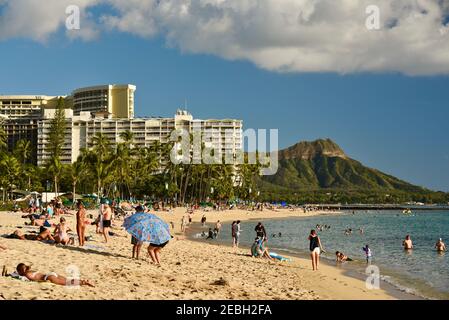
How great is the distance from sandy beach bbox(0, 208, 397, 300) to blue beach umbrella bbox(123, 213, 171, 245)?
711 mm

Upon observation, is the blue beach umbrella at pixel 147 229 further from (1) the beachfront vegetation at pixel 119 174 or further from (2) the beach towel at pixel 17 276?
(1) the beachfront vegetation at pixel 119 174

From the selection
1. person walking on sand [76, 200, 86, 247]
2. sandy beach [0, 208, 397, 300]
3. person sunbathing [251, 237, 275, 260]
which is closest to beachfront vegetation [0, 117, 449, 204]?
person sunbathing [251, 237, 275, 260]

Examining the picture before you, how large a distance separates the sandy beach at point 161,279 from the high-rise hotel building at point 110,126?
11871 centimetres

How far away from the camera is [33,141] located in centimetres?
15312

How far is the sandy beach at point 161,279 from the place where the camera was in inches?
407

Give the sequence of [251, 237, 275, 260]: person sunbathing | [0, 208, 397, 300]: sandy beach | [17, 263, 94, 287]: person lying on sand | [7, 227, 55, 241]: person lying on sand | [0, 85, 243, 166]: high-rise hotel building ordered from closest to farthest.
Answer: [0, 208, 397, 300]: sandy beach, [17, 263, 94, 287]: person lying on sand, [7, 227, 55, 241]: person lying on sand, [251, 237, 275, 260]: person sunbathing, [0, 85, 243, 166]: high-rise hotel building

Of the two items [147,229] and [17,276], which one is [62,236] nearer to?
[147,229]

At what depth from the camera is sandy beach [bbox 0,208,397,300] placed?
10336mm

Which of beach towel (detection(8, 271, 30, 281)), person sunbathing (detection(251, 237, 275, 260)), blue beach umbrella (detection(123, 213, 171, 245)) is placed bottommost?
person sunbathing (detection(251, 237, 275, 260))

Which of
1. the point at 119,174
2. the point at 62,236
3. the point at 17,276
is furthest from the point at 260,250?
the point at 119,174

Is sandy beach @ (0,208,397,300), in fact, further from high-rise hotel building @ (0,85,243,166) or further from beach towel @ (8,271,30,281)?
high-rise hotel building @ (0,85,243,166)

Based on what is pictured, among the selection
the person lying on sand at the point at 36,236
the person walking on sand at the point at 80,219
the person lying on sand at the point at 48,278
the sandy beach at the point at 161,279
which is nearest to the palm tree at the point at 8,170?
the person lying on sand at the point at 36,236

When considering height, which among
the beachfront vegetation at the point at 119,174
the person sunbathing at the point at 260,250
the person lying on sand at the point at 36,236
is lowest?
the person sunbathing at the point at 260,250
